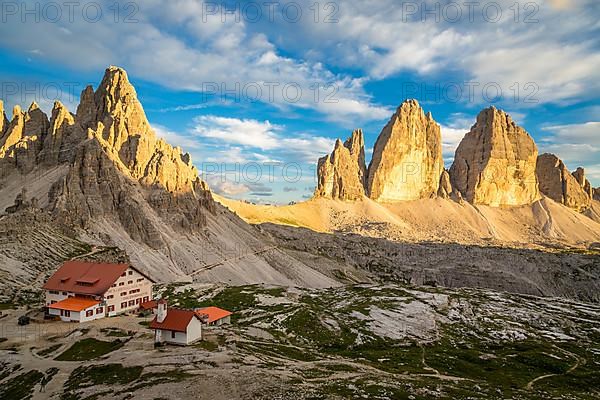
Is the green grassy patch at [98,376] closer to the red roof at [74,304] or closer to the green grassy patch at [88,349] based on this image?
the green grassy patch at [88,349]

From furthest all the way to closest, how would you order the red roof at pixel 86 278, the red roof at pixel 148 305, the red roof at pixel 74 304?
the red roof at pixel 148 305 < the red roof at pixel 86 278 < the red roof at pixel 74 304

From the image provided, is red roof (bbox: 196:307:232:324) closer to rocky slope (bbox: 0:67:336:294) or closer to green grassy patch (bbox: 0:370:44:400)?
green grassy patch (bbox: 0:370:44:400)

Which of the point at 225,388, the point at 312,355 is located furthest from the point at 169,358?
the point at 312,355

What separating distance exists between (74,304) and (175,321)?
2683 cm

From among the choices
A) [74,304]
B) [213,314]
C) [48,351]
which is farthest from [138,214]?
[48,351]

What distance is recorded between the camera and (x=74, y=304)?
71.5 meters

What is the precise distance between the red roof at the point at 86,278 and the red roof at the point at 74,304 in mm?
1347

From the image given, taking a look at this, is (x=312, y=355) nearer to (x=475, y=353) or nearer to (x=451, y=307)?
(x=475, y=353)

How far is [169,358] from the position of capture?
49.1 m

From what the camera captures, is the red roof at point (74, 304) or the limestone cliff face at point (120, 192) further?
the limestone cliff face at point (120, 192)

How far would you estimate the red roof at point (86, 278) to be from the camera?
73938 millimetres

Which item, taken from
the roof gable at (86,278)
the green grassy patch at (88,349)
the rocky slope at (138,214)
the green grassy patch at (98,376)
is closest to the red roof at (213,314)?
the roof gable at (86,278)

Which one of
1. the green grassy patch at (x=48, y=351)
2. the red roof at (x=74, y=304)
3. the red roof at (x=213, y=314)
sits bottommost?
the green grassy patch at (x=48, y=351)

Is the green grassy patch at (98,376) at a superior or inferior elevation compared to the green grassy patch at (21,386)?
superior
